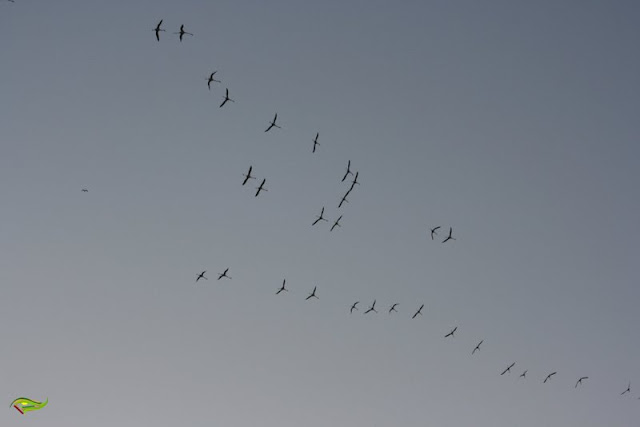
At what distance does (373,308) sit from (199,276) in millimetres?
30785

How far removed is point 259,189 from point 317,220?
1135cm

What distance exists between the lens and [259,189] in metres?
69.2

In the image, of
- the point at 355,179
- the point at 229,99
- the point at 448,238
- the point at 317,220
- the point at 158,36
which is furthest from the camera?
the point at 448,238

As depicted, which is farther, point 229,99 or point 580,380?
point 580,380

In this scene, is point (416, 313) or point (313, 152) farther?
point (416, 313)

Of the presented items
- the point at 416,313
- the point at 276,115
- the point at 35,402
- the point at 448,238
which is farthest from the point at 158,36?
the point at 35,402

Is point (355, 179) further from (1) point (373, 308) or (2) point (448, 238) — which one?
(1) point (373, 308)

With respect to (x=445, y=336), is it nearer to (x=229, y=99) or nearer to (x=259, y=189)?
(x=259, y=189)

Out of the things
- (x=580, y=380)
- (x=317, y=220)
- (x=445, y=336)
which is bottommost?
(x=580, y=380)

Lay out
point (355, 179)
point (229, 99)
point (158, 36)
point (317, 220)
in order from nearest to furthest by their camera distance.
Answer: point (158, 36) < point (229, 99) < point (355, 179) < point (317, 220)

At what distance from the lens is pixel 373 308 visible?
92.9 metres

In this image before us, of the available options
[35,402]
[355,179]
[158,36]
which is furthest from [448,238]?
[35,402]

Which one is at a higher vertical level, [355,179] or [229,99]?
[229,99]

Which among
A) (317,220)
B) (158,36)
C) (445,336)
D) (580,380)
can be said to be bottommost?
(580,380)
